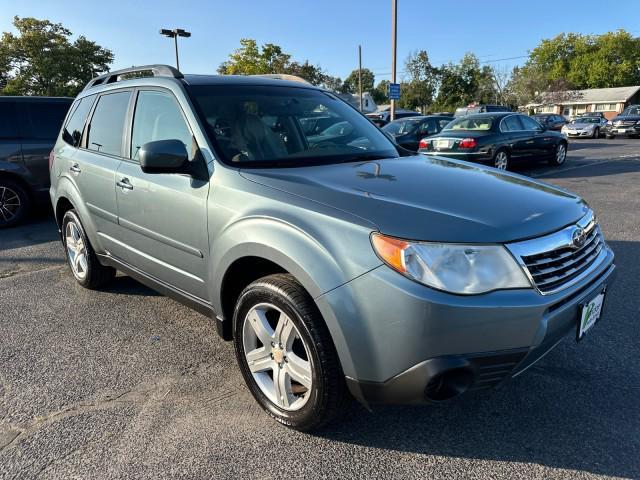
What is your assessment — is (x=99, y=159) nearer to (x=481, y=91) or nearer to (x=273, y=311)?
(x=273, y=311)

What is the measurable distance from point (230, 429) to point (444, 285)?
1332 millimetres

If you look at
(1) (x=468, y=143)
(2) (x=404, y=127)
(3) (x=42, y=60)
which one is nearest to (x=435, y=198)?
(1) (x=468, y=143)

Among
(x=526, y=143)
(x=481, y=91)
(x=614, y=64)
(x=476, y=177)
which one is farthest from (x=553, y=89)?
(x=476, y=177)

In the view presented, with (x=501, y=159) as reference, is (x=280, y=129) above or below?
above

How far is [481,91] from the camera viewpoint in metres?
65.8

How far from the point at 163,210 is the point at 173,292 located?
0.55 metres

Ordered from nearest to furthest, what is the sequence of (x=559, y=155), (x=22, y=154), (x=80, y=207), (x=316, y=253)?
(x=316, y=253) → (x=80, y=207) → (x=22, y=154) → (x=559, y=155)

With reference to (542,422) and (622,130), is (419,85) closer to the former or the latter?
(622,130)

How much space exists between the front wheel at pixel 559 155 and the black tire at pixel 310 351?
1261 cm

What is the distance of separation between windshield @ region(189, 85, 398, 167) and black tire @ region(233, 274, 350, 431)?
0.78 metres

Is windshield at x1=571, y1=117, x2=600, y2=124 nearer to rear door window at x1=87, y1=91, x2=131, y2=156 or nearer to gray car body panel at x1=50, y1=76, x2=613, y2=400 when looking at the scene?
gray car body panel at x1=50, y1=76, x2=613, y2=400

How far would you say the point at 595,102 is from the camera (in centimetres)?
6631

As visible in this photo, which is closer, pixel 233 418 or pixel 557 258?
pixel 557 258

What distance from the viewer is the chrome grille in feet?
6.49
